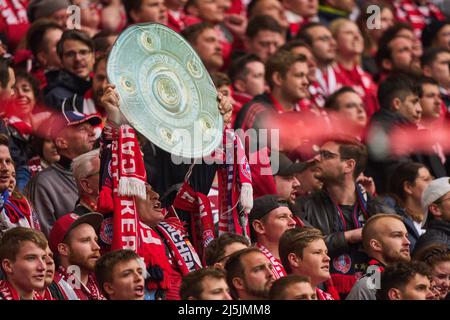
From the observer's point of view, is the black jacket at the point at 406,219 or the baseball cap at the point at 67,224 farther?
the black jacket at the point at 406,219

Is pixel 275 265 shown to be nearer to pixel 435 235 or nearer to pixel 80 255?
pixel 80 255

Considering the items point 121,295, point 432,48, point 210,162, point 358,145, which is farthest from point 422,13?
point 121,295

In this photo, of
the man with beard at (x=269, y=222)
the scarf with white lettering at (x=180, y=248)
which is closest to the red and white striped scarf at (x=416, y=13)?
the man with beard at (x=269, y=222)

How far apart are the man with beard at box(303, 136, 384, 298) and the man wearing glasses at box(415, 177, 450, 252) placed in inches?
14.2

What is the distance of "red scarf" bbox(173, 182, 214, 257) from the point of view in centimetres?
886

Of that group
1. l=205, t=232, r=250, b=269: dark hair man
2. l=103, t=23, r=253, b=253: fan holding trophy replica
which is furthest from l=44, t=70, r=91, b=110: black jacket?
l=205, t=232, r=250, b=269: dark hair man

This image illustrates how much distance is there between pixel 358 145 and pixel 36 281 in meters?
3.41

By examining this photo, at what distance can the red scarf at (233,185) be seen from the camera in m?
8.79

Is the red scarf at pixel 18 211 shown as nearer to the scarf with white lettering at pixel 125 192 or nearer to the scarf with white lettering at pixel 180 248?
the scarf with white lettering at pixel 125 192

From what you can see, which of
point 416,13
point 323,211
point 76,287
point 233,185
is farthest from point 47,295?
point 416,13

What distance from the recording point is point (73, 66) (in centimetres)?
1072

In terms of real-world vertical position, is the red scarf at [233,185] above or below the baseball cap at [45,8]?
below

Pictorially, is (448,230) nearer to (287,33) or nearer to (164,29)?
(164,29)

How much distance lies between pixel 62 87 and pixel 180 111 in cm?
230
